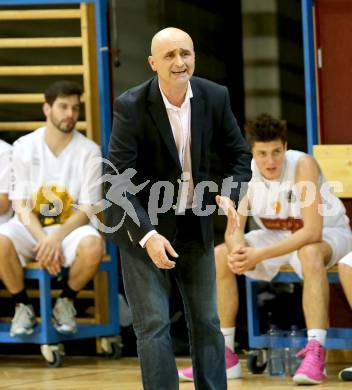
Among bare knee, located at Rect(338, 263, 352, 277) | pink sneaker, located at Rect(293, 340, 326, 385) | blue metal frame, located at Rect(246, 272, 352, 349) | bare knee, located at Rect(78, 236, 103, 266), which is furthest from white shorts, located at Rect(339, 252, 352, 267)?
bare knee, located at Rect(78, 236, 103, 266)

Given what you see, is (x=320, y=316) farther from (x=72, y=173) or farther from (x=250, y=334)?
(x=72, y=173)

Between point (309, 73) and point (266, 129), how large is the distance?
619 millimetres

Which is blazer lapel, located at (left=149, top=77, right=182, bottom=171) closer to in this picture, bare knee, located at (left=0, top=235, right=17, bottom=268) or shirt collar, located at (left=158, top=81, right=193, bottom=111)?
shirt collar, located at (left=158, top=81, right=193, bottom=111)

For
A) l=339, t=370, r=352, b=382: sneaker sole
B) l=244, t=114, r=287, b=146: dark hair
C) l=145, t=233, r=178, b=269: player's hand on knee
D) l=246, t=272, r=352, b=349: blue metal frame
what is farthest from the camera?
l=246, t=272, r=352, b=349: blue metal frame

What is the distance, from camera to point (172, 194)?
14.1 feet

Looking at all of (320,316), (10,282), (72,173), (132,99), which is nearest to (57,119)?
(72,173)

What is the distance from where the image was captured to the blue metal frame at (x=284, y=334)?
6.07m

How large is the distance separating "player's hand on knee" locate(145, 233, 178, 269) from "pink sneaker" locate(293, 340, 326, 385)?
1.82 metres

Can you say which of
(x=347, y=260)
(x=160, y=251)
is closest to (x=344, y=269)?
(x=347, y=260)

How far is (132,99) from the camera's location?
4266mm

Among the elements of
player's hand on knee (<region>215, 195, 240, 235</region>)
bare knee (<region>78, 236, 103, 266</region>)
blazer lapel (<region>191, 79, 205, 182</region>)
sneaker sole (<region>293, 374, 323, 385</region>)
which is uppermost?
blazer lapel (<region>191, 79, 205, 182</region>)

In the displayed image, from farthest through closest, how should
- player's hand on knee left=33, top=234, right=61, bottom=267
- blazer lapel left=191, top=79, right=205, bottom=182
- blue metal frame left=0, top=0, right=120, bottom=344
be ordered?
blue metal frame left=0, top=0, right=120, bottom=344
player's hand on knee left=33, top=234, right=61, bottom=267
blazer lapel left=191, top=79, right=205, bottom=182

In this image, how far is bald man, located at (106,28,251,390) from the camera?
4.17 meters

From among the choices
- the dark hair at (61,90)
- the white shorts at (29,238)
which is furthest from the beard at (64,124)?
the white shorts at (29,238)
